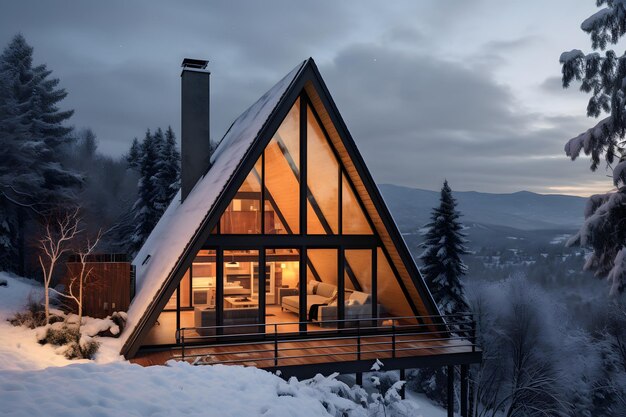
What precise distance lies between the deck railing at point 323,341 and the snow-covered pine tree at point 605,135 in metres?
3.85

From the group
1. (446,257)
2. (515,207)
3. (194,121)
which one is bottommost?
(446,257)

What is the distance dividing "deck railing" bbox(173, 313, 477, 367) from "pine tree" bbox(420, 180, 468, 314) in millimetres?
11937

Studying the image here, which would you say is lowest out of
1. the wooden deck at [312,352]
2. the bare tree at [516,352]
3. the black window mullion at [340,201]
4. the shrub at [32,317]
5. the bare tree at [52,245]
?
the bare tree at [516,352]

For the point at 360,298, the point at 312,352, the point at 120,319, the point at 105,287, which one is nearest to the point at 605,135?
the point at 360,298

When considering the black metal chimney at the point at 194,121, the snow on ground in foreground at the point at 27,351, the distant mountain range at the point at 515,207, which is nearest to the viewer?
the snow on ground in foreground at the point at 27,351

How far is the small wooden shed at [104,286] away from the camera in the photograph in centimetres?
1165

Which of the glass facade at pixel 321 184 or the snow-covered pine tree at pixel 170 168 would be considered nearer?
the glass facade at pixel 321 184

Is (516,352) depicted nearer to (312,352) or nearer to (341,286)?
(341,286)

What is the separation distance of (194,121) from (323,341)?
7.03m

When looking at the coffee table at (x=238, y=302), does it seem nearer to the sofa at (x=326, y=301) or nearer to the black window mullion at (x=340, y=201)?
the sofa at (x=326, y=301)

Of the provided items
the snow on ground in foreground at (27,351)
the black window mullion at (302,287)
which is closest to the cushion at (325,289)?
the black window mullion at (302,287)

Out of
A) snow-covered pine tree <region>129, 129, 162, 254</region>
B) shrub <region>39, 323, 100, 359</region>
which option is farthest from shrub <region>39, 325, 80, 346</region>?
snow-covered pine tree <region>129, 129, 162, 254</region>

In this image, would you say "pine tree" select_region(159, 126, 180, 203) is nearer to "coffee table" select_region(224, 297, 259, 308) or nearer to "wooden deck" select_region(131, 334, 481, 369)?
"coffee table" select_region(224, 297, 259, 308)

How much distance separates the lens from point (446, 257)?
2395 centimetres
